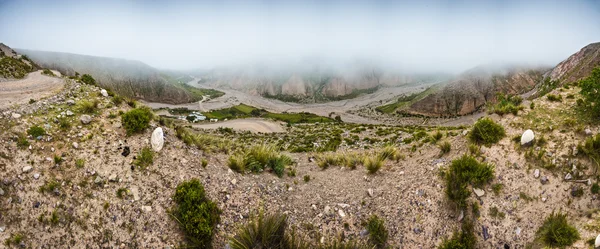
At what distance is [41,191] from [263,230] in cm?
748

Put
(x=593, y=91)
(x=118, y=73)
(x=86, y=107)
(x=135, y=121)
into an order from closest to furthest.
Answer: (x=593, y=91)
(x=135, y=121)
(x=86, y=107)
(x=118, y=73)

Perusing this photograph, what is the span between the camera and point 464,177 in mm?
9945

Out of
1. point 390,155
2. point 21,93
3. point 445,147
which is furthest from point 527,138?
point 21,93

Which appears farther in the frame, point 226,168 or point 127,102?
point 127,102

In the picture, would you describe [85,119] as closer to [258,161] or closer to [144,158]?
[144,158]

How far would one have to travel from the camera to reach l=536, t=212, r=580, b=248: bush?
7.65 meters

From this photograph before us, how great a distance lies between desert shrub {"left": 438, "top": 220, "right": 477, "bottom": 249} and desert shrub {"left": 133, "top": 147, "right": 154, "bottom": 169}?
458 inches

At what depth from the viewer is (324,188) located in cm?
1294

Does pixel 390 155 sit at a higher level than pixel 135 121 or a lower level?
lower

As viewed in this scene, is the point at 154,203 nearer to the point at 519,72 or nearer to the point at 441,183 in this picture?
the point at 441,183

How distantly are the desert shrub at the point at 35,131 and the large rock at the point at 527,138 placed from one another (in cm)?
A: 1903

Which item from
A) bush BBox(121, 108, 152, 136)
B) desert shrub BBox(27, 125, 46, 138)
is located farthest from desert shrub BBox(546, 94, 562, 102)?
desert shrub BBox(27, 125, 46, 138)

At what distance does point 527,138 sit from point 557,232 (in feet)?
13.0

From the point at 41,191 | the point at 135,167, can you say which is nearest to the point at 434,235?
the point at 135,167
